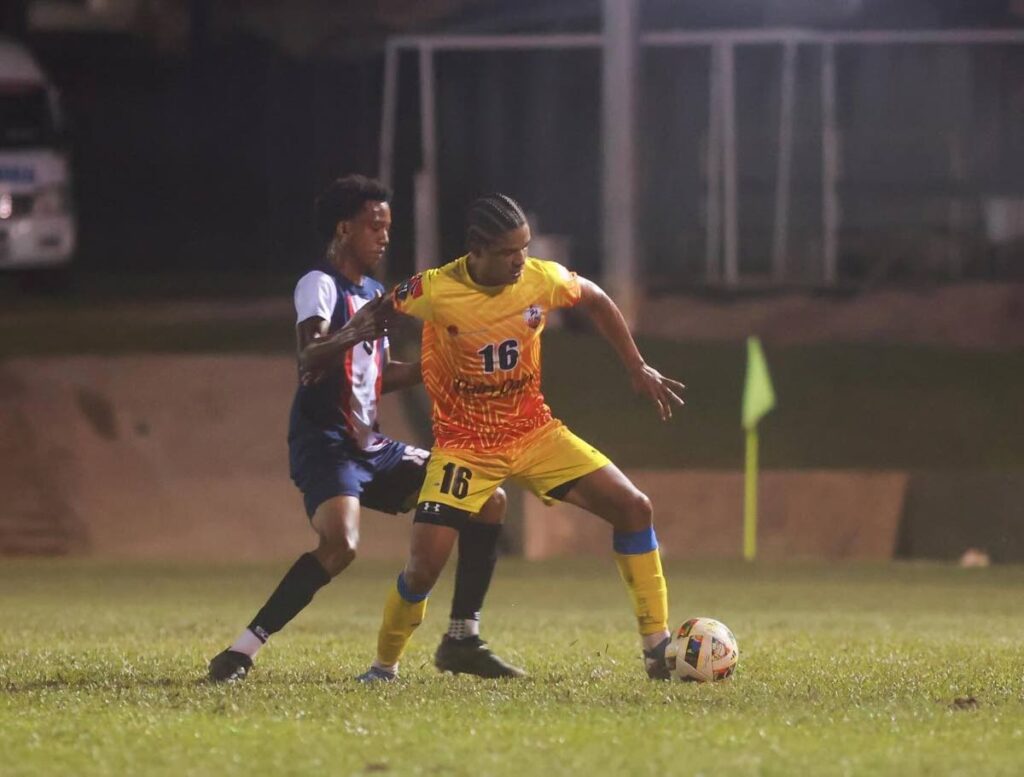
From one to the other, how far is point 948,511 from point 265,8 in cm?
2006

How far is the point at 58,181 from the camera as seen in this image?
79.9 feet

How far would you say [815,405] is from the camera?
19.8 meters

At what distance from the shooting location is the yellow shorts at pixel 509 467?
8.17 metres

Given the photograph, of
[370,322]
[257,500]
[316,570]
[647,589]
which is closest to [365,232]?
[370,322]

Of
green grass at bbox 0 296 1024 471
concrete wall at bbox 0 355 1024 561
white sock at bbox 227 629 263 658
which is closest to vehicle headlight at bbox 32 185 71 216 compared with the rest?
green grass at bbox 0 296 1024 471

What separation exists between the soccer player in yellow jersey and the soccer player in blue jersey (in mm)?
237

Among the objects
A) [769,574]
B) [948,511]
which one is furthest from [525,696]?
[948,511]

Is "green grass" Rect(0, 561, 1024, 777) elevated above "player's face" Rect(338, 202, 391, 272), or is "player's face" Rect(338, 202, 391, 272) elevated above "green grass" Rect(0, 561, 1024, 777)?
"player's face" Rect(338, 202, 391, 272)

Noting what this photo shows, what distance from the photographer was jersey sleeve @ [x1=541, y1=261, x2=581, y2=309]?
821 cm

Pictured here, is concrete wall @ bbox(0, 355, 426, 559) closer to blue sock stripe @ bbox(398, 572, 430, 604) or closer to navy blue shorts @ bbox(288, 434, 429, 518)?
navy blue shorts @ bbox(288, 434, 429, 518)

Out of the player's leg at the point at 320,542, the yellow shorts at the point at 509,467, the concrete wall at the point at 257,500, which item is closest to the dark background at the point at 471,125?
the concrete wall at the point at 257,500

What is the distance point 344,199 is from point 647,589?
81.7 inches

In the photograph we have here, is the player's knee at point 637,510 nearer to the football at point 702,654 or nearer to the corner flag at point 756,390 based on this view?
the football at point 702,654

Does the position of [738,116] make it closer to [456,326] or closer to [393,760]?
[456,326]
